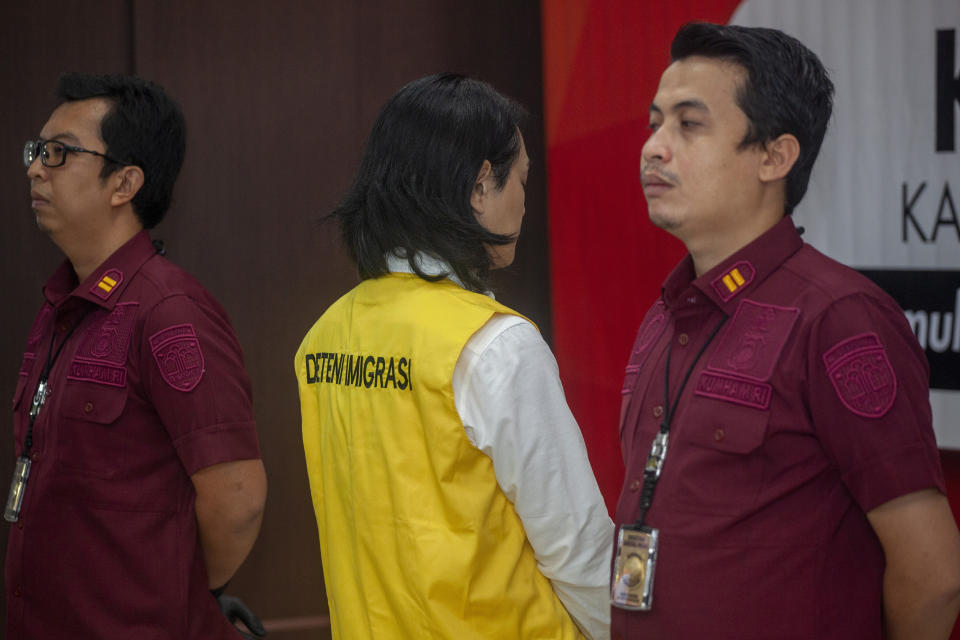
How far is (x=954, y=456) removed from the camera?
2.06 m

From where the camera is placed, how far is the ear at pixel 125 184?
2.10 metres

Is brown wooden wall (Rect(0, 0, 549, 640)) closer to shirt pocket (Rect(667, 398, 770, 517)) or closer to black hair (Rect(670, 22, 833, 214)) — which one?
black hair (Rect(670, 22, 833, 214))

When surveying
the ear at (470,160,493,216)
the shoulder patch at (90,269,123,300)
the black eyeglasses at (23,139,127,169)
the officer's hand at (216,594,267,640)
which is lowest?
the officer's hand at (216,594,267,640)

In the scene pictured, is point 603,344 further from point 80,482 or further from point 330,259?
point 80,482

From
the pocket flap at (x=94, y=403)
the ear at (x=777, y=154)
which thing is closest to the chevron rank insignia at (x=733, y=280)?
the ear at (x=777, y=154)

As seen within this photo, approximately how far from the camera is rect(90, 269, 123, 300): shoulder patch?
6.41ft

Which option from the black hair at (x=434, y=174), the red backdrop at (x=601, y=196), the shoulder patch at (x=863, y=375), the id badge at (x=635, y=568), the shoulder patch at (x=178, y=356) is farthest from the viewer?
the red backdrop at (x=601, y=196)

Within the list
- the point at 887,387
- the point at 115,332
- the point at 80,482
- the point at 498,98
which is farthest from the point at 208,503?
the point at 887,387

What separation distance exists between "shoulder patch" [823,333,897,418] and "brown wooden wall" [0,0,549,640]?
1930mm

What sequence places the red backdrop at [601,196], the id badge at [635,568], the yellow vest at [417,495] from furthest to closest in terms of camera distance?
the red backdrop at [601,196], the yellow vest at [417,495], the id badge at [635,568]

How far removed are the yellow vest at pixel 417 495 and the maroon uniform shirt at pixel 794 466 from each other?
0.71ft

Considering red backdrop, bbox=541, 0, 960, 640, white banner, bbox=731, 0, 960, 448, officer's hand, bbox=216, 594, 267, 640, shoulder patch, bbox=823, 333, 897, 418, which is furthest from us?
red backdrop, bbox=541, 0, 960, 640

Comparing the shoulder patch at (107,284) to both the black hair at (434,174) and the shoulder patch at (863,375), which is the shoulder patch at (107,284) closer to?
the black hair at (434,174)

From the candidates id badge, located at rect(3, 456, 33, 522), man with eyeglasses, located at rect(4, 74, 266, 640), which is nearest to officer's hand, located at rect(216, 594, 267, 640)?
man with eyeglasses, located at rect(4, 74, 266, 640)
